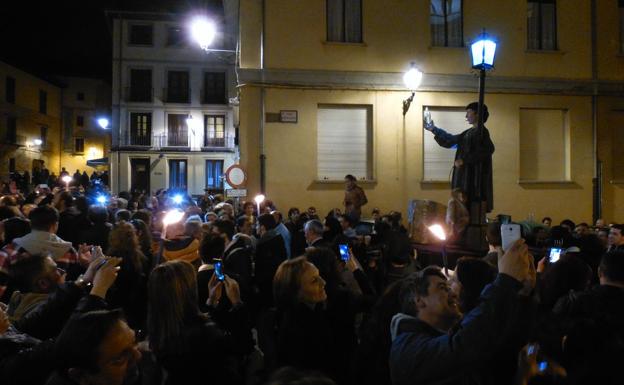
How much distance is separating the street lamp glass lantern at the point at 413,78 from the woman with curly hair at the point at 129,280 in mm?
10792

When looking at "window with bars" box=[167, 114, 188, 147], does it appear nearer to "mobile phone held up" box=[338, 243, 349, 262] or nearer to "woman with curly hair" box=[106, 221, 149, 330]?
"woman with curly hair" box=[106, 221, 149, 330]

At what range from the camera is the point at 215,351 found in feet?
11.3

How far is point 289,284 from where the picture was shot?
398 centimetres

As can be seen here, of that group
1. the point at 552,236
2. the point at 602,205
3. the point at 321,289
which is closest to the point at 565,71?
the point at 602,205

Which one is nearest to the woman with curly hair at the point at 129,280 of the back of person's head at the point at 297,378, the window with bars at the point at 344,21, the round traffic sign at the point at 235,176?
the back of person's head at the point at 297,378

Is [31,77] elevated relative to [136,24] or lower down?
lower down

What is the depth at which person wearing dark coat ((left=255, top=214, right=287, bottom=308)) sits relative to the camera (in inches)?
270

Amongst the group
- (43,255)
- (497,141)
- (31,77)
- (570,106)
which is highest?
(31,77)

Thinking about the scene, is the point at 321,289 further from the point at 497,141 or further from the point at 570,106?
the point at 570,106

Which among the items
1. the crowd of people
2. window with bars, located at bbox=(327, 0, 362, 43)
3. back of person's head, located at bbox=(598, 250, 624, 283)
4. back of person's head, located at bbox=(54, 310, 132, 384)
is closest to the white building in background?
window with bars, located at bbox=(327, 0, 362, 43)

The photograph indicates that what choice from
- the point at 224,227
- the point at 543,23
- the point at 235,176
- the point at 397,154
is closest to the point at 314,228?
the point at 224,227

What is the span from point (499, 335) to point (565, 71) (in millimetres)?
16164

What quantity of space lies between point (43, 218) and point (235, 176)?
851 cm

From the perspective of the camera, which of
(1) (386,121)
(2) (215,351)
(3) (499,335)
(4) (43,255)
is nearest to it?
(3) (499,335)
